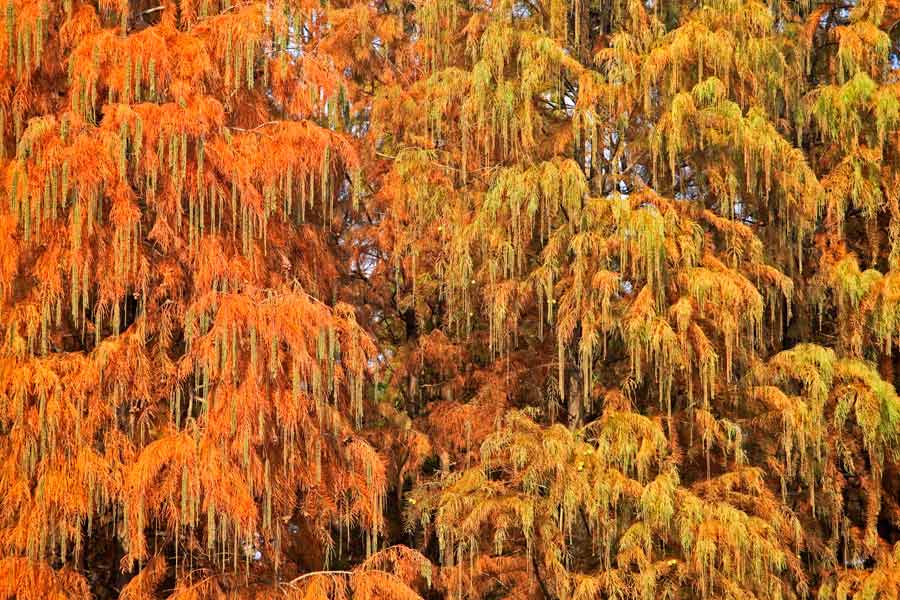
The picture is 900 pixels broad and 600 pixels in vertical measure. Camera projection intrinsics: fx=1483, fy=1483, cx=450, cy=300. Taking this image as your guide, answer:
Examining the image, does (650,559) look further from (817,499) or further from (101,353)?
(101,353)

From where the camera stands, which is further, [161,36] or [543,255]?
[543,255]

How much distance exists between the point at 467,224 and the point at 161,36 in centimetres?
245

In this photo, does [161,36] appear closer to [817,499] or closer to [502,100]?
[502,100]

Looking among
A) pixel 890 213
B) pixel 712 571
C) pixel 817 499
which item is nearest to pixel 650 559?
pixel 712 571

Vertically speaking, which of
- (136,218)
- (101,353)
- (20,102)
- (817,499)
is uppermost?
(20,102)

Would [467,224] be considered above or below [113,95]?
below

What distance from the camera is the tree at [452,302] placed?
8.89 metres

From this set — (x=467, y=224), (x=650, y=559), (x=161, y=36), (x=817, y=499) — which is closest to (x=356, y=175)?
(x=467, y=224)

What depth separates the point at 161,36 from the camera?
9.30 m

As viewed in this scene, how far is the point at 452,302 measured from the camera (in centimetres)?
1062

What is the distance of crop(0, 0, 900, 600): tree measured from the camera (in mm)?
8891

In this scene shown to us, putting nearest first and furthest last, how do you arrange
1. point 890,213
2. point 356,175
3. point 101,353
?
point 101,353 < point 356,175 < point 890,213

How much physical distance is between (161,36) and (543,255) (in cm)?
289

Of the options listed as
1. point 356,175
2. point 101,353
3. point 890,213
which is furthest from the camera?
point 890,213
